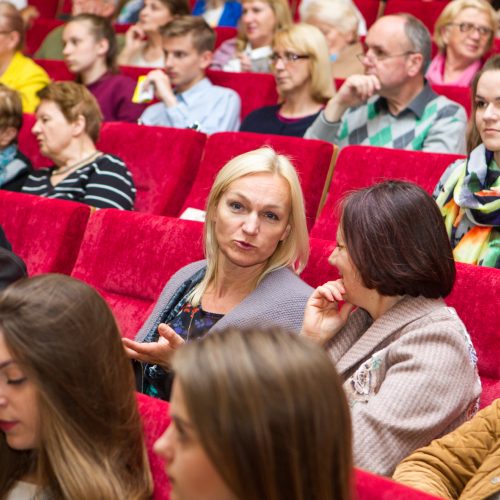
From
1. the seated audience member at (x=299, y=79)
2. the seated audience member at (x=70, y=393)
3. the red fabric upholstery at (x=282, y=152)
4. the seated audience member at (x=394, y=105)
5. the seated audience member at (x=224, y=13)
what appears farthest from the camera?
the seated audience member at (x=224, y=13)

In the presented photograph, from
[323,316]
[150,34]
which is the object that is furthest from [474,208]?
[150,34]

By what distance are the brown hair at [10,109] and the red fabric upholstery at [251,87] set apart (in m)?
0.54

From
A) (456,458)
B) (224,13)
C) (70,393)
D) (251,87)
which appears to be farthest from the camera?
(224,13)

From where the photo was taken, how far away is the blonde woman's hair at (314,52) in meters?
2.03

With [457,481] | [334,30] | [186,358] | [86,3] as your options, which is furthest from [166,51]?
[186,358]

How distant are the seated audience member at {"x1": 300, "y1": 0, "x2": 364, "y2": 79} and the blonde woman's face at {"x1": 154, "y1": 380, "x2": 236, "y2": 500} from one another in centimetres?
193

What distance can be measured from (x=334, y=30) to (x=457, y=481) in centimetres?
172

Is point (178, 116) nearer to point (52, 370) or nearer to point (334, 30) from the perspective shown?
point (334, 30)

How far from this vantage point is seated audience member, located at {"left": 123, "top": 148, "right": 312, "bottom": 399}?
4.05ft

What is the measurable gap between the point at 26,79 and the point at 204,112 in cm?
58

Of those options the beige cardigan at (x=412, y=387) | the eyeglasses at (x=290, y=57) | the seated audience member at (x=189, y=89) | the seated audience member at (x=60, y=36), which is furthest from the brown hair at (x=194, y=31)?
the beige cardigan at (x=412, y=387)

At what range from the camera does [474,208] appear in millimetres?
1327

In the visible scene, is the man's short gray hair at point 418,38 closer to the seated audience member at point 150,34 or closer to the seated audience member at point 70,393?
the seated audience member at point 150,34

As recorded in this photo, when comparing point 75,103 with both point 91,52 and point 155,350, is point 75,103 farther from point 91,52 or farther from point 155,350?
point 155,350
